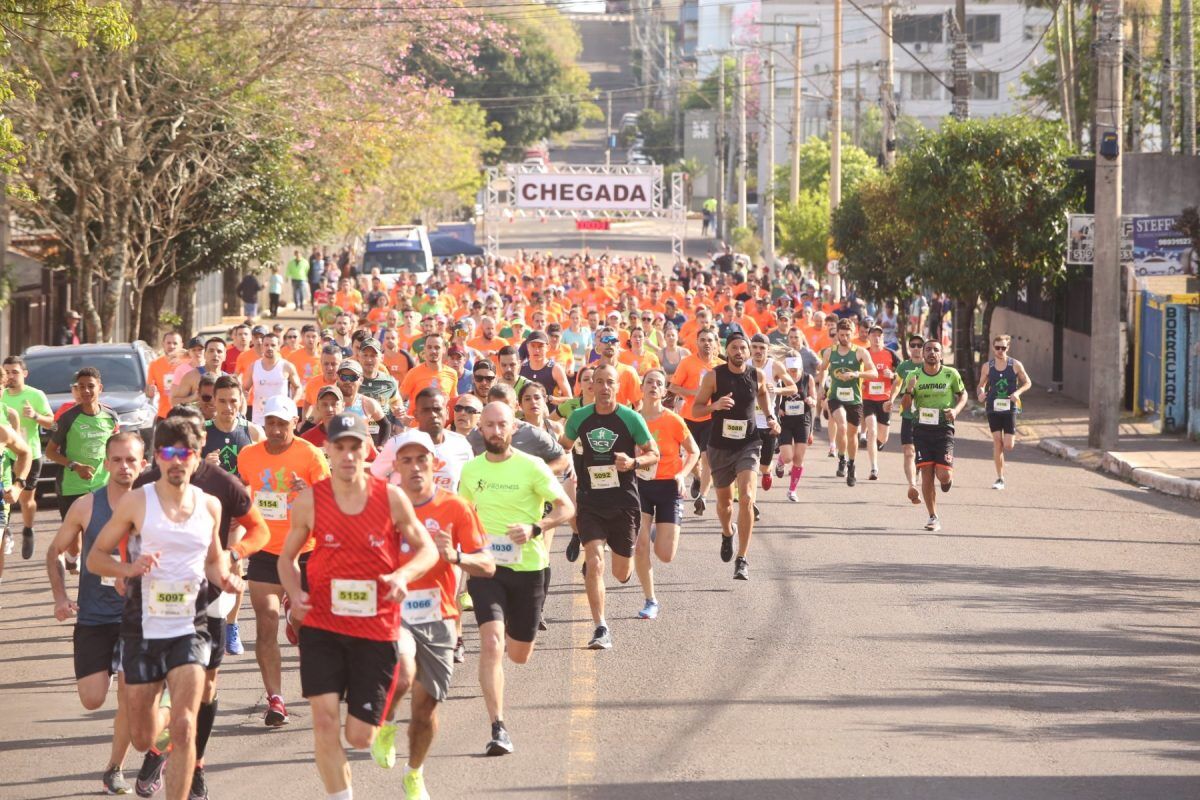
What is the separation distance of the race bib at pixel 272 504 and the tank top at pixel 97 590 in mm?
1399

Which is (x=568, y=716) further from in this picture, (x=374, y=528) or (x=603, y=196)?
(x=603, y=196)

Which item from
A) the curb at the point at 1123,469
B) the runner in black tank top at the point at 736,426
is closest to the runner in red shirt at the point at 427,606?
the runner in black tank top at the point at 736,426

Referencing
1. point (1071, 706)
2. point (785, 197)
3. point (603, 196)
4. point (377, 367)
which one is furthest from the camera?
point (785, 197)

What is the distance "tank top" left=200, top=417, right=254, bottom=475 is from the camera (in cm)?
1078

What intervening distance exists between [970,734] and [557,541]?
8245 mm

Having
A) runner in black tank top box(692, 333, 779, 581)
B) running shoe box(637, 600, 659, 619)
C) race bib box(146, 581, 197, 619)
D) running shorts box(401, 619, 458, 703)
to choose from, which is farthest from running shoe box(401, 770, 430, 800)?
runner in black tank top box(692, 333, 779, 581)

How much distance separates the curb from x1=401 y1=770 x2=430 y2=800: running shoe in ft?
51.4

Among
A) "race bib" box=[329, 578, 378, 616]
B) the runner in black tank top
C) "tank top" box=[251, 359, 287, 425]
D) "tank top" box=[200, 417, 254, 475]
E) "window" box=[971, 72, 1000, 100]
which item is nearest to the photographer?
"race bib" box=[329, 578, 378, 616]

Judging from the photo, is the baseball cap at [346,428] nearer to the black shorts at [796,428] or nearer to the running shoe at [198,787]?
the running shoe at [198,787]

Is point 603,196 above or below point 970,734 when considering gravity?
Answer: above

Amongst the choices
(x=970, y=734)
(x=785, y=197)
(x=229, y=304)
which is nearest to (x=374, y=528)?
(x=970, y=734)

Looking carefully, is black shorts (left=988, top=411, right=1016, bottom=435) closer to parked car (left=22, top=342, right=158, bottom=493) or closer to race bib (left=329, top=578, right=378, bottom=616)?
parked car (left=22, top=342, right=158, bottom=493)

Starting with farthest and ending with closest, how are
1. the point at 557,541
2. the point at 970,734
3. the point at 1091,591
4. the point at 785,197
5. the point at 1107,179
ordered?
1. the point at 785,197
2. the point at 1107,179
3. the point at 557,541
4. the point at 1091,591
5. the point at 970,734

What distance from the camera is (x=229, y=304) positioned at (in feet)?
180
